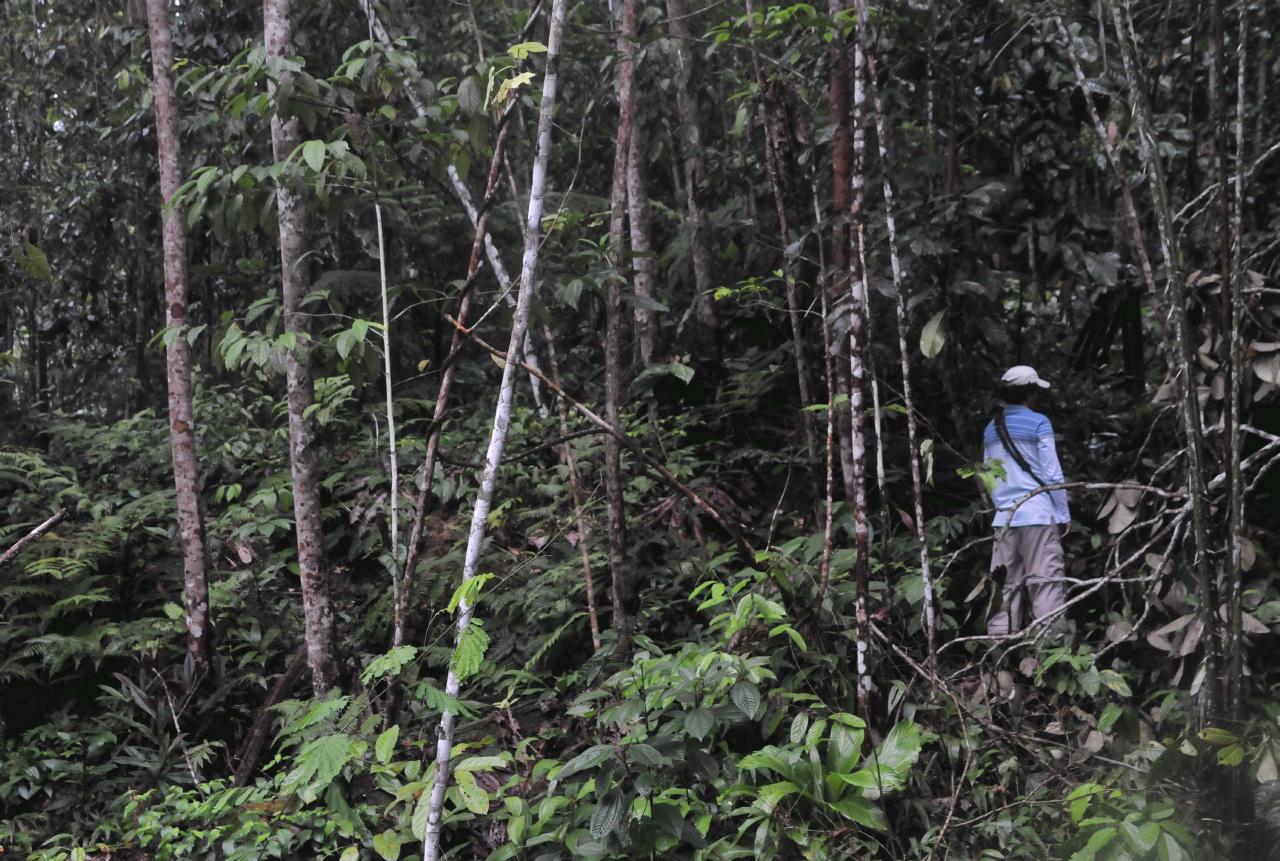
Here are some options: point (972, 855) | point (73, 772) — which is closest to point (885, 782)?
point (972, 855)

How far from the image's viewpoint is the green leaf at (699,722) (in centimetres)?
325

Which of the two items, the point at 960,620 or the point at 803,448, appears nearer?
the point at 960,620

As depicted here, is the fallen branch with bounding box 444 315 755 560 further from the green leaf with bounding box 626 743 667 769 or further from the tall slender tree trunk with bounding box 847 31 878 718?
the green leaf with bounding box 626 743 667 769

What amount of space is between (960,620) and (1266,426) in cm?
189

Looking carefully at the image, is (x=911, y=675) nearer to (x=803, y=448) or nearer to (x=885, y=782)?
(x=885, y=782)

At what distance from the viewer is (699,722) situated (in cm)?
330

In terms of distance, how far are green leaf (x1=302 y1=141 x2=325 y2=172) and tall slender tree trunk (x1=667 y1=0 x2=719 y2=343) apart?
3.36 metres

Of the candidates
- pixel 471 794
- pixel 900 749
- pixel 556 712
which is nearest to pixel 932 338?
pixel 900 749

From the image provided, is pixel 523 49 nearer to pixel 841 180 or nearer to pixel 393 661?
pixel 841 180

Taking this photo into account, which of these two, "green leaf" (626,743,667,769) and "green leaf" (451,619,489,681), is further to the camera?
"green leaf" (626,743,667,769)

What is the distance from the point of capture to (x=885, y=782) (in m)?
3.30

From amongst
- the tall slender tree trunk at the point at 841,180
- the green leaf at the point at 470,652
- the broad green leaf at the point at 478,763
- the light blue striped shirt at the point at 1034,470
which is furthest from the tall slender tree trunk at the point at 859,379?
the light blue striped shirt at the point at 1034,470

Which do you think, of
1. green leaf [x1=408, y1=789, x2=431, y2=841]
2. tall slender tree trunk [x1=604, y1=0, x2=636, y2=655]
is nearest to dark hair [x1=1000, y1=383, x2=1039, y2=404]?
tall slender tree trunk [x1=604, y1=0, x2=636, y2=655]

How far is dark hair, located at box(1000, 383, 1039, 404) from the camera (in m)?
5.07
